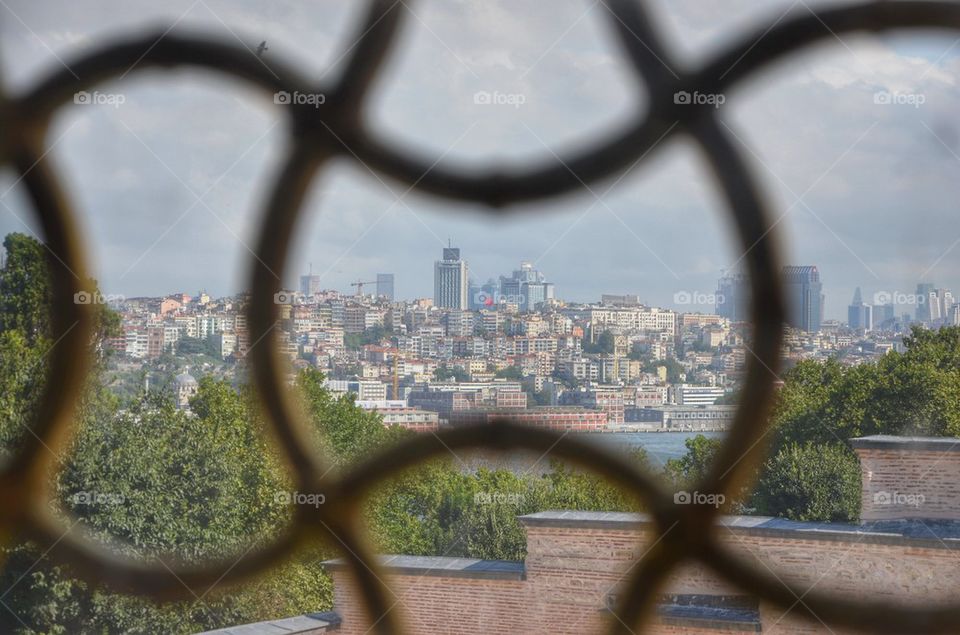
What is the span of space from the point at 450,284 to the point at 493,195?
2.03 metres

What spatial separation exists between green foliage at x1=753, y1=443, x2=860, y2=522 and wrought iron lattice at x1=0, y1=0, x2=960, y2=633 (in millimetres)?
6790

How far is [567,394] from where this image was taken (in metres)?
4.35

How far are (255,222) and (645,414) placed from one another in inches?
103

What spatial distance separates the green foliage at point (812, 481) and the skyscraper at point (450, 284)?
5386 millimetres

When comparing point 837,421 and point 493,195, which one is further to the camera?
point 837,421

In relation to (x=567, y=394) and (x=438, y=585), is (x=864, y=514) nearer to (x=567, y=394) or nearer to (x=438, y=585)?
(x=438, y=585)

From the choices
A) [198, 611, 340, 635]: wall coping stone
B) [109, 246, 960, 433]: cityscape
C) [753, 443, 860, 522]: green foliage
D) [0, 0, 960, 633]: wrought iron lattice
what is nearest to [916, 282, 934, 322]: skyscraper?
[109, 246, 960, 433]: cityscape

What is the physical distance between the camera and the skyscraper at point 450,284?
433cm

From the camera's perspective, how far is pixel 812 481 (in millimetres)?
9133

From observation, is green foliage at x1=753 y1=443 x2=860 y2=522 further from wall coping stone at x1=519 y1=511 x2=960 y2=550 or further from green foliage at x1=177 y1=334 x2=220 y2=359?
wall coping stone at x1=519 y1=511 x2=960 y2=550

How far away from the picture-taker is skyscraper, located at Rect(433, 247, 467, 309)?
433 cm

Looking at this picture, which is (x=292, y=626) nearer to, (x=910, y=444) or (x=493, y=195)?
(x=493, y=195)

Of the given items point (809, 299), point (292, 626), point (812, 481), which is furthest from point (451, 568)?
point (812, 481)

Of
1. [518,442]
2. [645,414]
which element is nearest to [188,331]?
[645,414]
